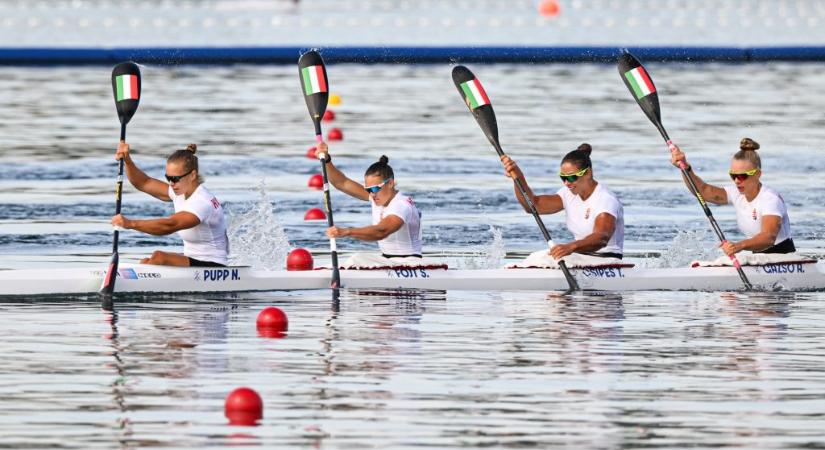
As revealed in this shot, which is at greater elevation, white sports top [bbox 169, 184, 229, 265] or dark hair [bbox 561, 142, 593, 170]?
dark hair [bbox 561, 142, 593, 170]

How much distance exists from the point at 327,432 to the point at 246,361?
85.2 inches

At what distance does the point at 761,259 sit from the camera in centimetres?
1662

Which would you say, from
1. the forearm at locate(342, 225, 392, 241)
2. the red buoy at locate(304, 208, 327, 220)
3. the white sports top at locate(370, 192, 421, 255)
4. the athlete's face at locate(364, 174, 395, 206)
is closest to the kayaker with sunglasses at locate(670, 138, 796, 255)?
the white sports top at locate(370, 192, 421, 255)

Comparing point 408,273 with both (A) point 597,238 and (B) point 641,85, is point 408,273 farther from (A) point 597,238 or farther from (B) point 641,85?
(B) point 641,85

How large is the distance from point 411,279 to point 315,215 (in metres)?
4.89

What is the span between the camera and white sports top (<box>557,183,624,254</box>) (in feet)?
53.2

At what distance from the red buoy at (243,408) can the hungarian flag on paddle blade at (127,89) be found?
6742mm

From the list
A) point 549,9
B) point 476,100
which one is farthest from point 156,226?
point 549,9

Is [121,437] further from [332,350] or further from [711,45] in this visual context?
[711,45]

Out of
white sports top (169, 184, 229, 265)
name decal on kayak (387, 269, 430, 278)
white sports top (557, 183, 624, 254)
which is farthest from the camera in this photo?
white sports top (557, 183, 624, 254)

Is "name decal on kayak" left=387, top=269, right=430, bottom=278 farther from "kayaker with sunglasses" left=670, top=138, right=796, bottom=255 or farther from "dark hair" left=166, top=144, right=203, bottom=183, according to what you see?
"kayaker with sunglasses" left=670, top=138, right=796, bottom=255

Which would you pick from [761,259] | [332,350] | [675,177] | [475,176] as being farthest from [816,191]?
[332,350]

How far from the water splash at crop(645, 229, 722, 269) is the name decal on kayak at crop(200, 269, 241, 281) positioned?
151 inches

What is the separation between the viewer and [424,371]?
12.1m
